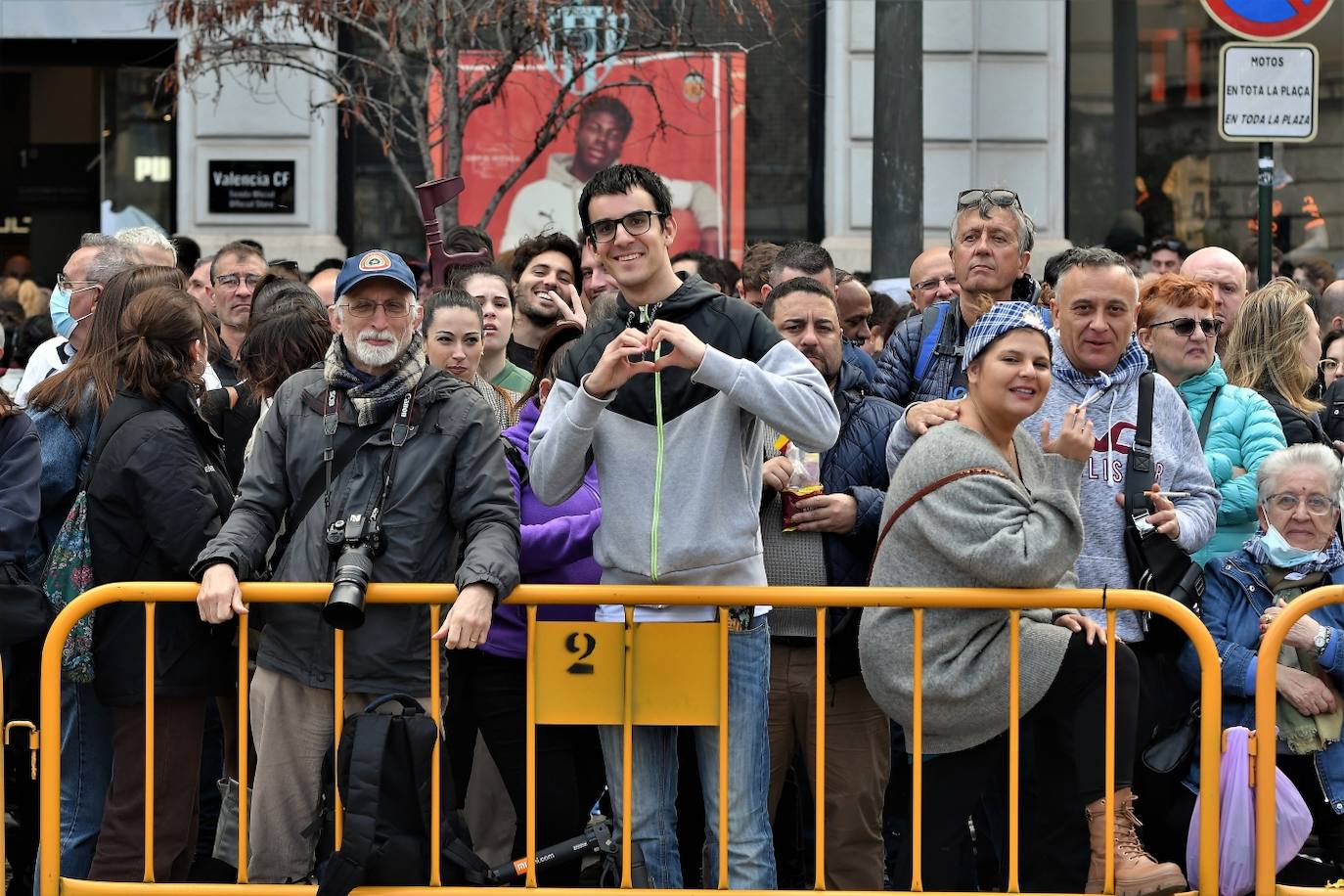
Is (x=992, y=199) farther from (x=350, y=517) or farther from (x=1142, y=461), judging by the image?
(x=350, y=517)

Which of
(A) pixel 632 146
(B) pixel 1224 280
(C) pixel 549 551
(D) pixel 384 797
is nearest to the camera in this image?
(D) pixel 384 797

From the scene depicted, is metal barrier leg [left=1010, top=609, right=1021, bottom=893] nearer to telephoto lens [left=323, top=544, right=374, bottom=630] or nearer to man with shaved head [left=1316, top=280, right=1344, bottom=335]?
telephoto lens [left=323, top=544, right=374, bottom=630]

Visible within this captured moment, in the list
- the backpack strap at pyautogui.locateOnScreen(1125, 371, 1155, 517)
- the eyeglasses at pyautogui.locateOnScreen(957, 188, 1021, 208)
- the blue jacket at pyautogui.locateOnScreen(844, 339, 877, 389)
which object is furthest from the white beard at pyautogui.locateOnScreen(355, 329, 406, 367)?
the backpack strap at pyautogui.locateOnScreen(1125, 371, 1155, 517)

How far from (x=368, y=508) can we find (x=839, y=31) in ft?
30.3

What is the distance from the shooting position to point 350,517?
511 cm

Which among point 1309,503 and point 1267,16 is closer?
point 1309,503

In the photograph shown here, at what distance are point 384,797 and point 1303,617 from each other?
10.4 ft

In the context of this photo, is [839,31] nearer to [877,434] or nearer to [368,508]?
[877,434]

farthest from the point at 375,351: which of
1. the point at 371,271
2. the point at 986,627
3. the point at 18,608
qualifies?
the point at 986,627

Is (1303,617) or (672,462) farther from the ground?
(672,462)

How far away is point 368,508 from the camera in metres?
5.14

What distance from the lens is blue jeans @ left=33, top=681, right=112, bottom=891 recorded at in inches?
229

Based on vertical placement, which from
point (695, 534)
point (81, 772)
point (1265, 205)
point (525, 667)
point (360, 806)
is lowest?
point (81, 772)

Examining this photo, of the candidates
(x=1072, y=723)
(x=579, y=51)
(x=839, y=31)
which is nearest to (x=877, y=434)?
(x=1072, y=723)
